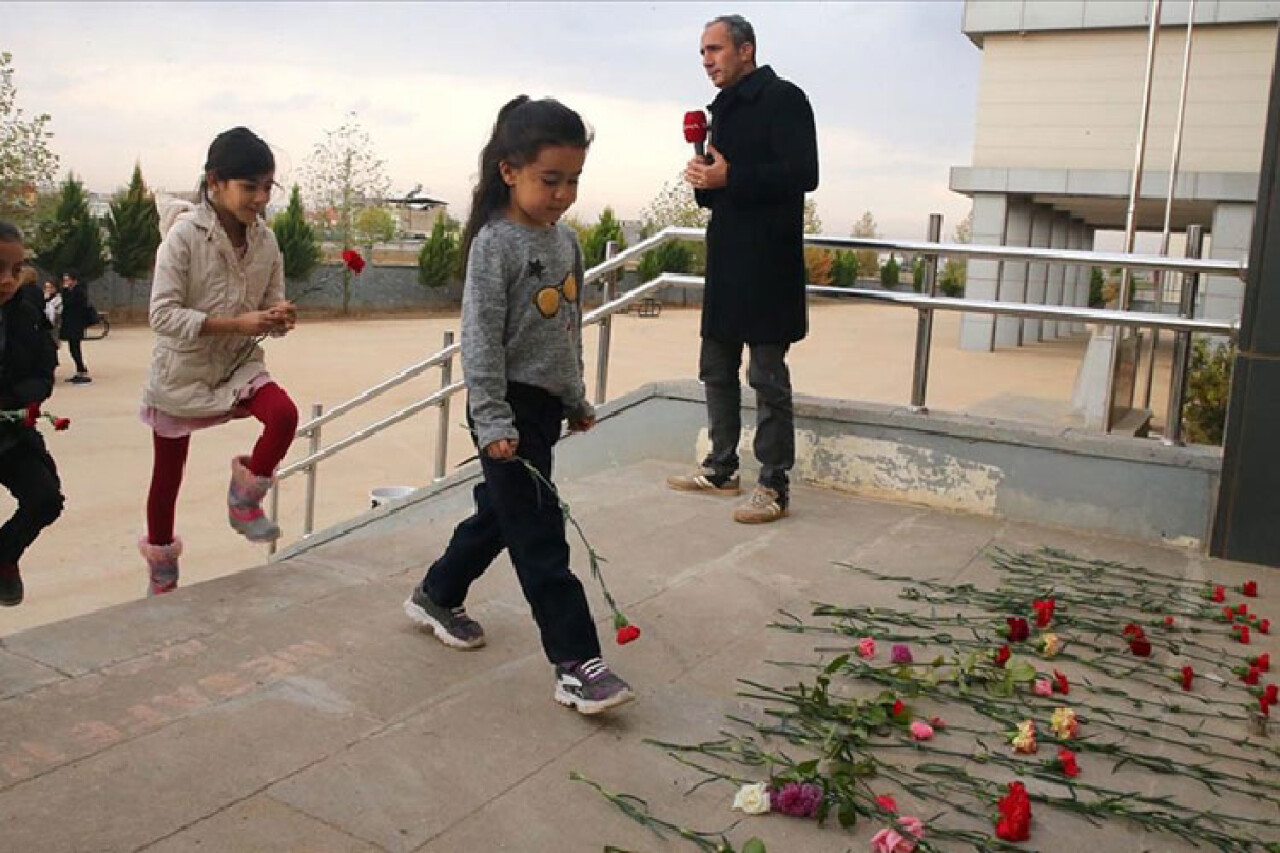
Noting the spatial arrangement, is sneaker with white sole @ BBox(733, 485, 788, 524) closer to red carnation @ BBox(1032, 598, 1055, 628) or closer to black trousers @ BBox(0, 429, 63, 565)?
red carnation @ BBox(1032, 598, 1055, 628)

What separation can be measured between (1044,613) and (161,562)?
2.97 metres

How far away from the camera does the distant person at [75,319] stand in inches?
733

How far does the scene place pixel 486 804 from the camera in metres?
2.33

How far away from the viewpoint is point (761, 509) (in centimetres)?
459

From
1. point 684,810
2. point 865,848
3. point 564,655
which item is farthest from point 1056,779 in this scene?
point 564,655

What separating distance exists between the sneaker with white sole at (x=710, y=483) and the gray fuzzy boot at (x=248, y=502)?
1.89 meters

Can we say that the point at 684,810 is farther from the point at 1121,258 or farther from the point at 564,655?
the point at 1121,258

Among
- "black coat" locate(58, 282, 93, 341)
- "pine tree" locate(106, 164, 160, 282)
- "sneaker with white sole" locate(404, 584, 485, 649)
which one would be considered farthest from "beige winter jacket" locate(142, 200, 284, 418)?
"pine tree" locate(106, 164, 160, 282)

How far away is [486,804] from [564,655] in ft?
1.70

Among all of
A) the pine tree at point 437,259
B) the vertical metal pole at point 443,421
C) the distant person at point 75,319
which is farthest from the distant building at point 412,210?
the vertical metal pole at point 443,421

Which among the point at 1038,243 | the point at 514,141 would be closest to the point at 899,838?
the point at 514,141

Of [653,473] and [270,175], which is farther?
[653,473]

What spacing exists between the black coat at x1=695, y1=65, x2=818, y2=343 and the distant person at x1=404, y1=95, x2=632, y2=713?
5.63 feet

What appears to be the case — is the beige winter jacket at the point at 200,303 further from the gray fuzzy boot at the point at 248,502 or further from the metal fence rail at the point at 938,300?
the metal fence rail at the point at 938,300
